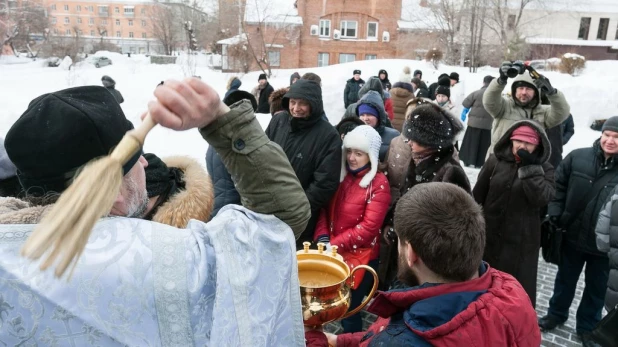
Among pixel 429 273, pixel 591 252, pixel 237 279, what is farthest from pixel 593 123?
pixel 237 279

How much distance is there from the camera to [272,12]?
29438mm

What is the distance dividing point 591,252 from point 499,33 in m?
27.5

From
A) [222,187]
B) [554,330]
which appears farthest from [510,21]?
[222,187]

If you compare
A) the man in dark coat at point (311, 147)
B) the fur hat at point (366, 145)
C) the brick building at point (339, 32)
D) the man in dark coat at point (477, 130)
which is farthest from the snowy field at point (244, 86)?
the brick building at point (339, 32)

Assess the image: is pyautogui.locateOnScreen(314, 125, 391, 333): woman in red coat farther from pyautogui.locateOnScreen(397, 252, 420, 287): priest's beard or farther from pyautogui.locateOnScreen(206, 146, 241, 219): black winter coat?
pyautogui.locateOnScreen(397, 252, 420, 287): priest's beard

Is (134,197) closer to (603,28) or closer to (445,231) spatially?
(445,231)

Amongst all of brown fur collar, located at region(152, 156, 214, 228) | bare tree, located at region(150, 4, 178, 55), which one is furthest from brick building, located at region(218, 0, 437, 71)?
brown fur collar, located at region(152, 156, 214, 228)

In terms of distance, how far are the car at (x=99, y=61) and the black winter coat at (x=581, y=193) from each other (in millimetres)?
30746

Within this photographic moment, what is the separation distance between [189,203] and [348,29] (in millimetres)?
33519

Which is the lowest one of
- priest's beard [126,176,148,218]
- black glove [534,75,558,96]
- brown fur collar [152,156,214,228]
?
brown fur collar [152,156,214,228]

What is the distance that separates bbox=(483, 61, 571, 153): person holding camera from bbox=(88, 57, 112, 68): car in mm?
29426

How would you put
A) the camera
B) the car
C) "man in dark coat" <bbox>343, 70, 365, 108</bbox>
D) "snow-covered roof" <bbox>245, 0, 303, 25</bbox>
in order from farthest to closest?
the car → "snow-covered roof" <bbox>245, 0, 303, 25</bbox> → "man in dark coat" <bbox>343, 70, 365, 108</bbox> → the camera

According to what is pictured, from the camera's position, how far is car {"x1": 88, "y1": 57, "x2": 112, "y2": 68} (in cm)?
2928

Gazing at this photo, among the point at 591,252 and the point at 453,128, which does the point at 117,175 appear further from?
the point at 591,252
